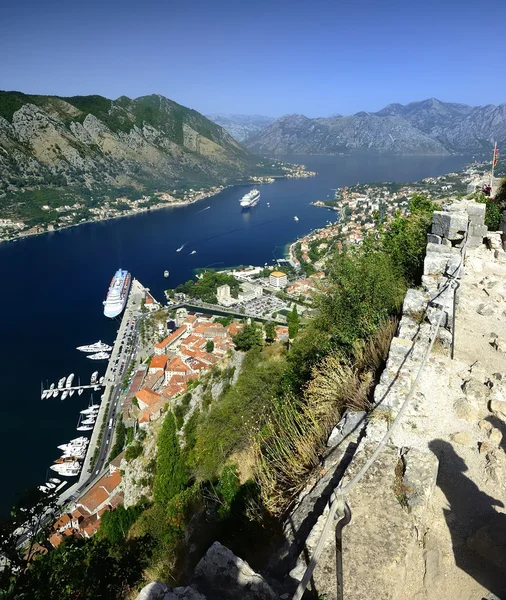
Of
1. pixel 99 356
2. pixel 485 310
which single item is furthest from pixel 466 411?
pixel 99 356

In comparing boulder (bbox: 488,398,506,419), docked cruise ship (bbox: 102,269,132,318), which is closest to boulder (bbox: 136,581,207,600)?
boulder (bbox: 488,398,506,419)

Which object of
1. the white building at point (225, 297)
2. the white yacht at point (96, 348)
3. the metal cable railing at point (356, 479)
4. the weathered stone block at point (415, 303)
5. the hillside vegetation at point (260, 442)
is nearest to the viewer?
the metal cable railing at point (356, 479)

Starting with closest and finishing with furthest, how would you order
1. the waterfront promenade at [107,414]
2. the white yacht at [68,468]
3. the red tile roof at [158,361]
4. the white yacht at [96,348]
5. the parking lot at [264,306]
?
the waterfront promenade at [107,414], the white yacht at [68,468], the red tile roof at [158,361], the white yacht at [96,348], the parking lot at [264,306]

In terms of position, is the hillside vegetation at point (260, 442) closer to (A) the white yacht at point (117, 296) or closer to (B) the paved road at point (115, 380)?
(B) the paved road at point (115, 380)

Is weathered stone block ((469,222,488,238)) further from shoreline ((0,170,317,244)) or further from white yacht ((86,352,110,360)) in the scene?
shoreline ((0,170,317,244))

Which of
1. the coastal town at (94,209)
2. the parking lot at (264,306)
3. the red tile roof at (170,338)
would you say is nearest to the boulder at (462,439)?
the red tile roof at (170,338)

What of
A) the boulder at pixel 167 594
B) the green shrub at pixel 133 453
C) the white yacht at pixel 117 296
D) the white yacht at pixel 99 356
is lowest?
the white yacht at pixel 99 356
